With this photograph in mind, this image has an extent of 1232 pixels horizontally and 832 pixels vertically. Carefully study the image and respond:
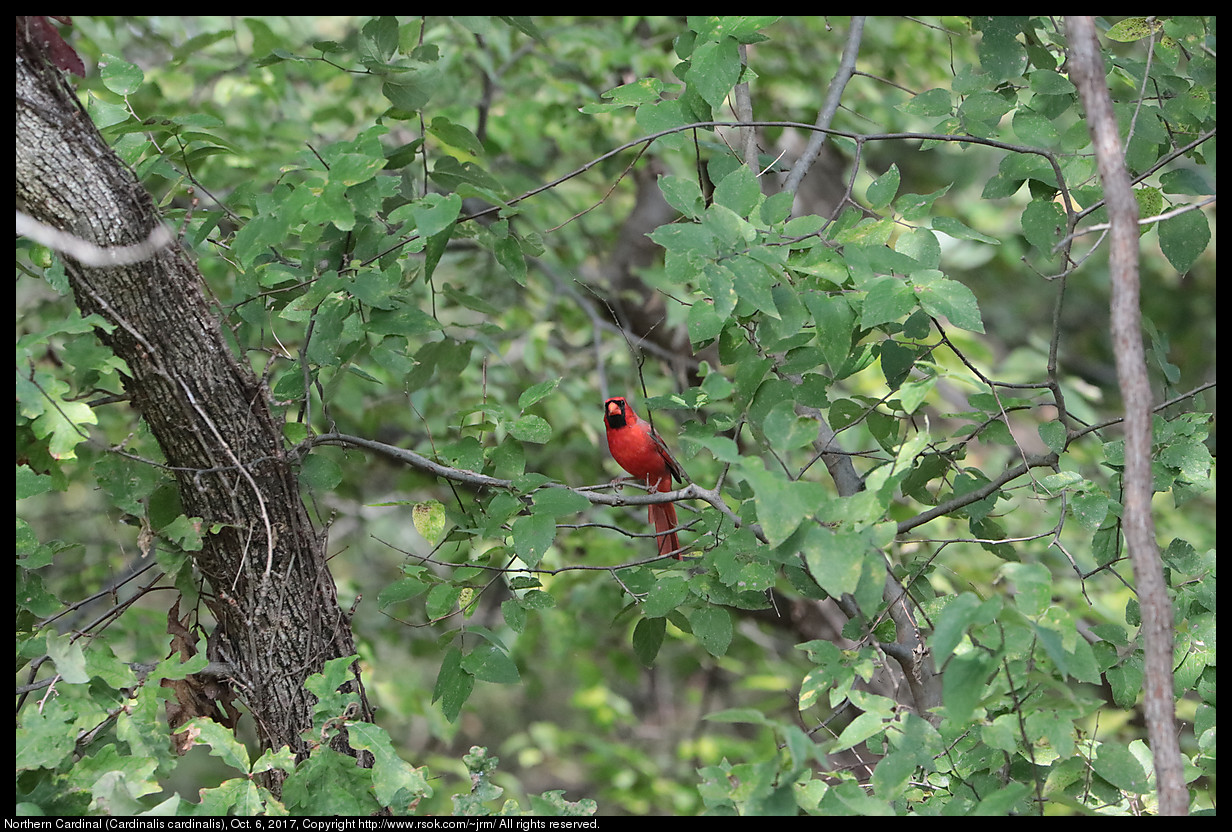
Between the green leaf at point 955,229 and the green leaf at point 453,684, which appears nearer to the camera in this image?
the green leaf at point 955,229

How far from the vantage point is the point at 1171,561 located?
2119mm

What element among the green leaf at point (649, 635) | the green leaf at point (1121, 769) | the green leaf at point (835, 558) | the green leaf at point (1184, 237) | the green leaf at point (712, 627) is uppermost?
the green leaf at point (1184, 237)

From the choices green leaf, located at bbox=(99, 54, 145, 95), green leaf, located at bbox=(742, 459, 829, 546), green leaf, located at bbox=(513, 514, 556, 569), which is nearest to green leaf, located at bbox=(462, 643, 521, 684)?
green leaf, located at bbox=(513, 514, 556, 569)

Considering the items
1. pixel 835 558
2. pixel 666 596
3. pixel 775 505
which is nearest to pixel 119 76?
pixel 666 596

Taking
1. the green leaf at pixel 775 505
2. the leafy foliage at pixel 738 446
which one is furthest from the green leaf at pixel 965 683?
the green leaf at pixel 775 505

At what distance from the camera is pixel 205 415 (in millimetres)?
2221

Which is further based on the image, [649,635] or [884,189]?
[649,635]

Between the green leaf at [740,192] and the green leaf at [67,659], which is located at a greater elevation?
Result: the green leaf at [740,192]

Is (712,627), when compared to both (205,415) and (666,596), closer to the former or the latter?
(666,596)

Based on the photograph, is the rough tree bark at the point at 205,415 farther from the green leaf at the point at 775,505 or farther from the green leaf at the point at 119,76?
the green leaf at the point at 775,505

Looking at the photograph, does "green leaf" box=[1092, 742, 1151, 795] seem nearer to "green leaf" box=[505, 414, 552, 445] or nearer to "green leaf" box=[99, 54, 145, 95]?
"green leaf" box=[505, 414, 552, 445]

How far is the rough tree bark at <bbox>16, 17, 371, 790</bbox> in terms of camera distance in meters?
2.07

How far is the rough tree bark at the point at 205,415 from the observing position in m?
2.07
